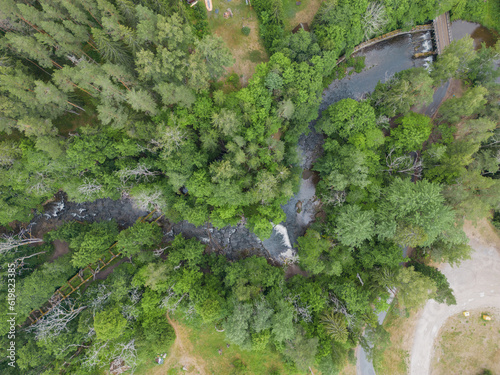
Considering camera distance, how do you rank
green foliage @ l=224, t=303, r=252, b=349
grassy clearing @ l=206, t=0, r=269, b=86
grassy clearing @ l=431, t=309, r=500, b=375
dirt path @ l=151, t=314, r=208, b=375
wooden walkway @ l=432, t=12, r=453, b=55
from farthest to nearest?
grassy clearing @ l=431, t=309, r=500, b=375
wooden walkway @ l=432, t=12, r=453, b=55
dirt path @ l=151, t=314, r=208, b=375
grassy clearing @ l=206, t=0, r=269, b=86
green foliage @ l=224, t=303, r=252, b=349

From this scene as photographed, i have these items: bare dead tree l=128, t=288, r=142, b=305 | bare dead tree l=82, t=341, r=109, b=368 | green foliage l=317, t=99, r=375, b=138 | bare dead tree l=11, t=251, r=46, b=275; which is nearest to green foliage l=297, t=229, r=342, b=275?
green foliage l=317, t=99, r=375, b=138

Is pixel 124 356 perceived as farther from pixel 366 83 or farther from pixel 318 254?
pixel 366 83

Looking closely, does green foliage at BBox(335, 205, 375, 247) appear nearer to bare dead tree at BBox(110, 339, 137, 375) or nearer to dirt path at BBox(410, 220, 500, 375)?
dirt path at BBox(410, 220, 500, 375)

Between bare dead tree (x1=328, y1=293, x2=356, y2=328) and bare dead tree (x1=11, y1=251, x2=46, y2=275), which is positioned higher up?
bare dead tree (x1=328, y1=293, x2=356, y2=328)

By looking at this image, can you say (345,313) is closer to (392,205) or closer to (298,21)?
(392,205)

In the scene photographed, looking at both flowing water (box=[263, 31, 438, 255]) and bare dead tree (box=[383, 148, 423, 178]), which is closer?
bare dead tree (box=[383, 148, 423, 178])

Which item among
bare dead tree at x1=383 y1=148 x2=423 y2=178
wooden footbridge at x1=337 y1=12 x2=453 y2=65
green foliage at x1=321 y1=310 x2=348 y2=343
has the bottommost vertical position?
green foliage at x1=321 y1=310 x2=348 y2=343

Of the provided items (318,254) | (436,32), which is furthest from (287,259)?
(436,32)
